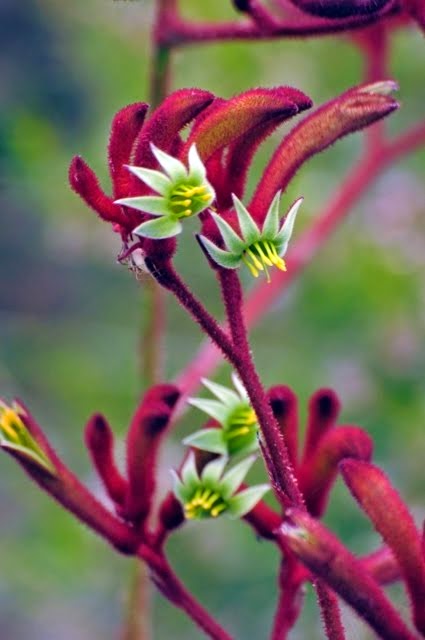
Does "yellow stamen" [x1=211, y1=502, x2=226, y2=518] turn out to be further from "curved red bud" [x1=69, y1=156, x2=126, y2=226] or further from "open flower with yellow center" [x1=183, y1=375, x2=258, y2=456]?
"curved red bud" [x1=69, y1=156, x2=126, y2=226]

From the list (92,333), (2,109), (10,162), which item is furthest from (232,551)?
(2,109)

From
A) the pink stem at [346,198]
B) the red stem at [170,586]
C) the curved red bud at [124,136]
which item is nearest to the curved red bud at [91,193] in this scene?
the curved red bud at [124,136]

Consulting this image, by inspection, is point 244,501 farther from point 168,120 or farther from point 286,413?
point 168,120

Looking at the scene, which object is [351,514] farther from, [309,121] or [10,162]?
[309,121]

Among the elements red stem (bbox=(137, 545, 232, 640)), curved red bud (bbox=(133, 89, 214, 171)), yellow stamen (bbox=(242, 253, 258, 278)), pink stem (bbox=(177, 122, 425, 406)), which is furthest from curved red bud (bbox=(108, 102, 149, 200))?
pink stem (bbox=(177, 122, 425, 406))

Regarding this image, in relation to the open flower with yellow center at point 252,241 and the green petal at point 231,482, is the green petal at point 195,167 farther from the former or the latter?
the green petal at point 231,482

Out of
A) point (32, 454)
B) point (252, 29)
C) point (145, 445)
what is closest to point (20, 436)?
point (32, 454)

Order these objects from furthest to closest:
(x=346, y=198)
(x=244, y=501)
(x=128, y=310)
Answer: (x=128, y=310)
(x=346, y=198)
(x=244, y=501)
